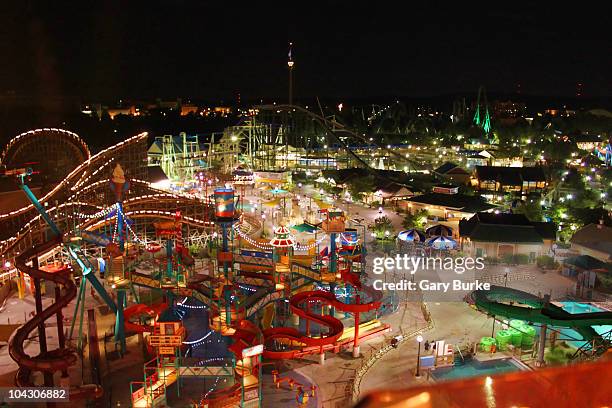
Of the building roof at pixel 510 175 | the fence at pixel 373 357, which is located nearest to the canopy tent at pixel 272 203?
the fence at pixel 373 357

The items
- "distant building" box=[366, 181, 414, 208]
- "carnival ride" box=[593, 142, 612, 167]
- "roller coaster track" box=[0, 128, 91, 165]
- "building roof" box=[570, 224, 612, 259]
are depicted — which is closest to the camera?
"building roof" box=[570, 224, 612, 259]

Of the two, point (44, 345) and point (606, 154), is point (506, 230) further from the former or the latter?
point (606, 154)

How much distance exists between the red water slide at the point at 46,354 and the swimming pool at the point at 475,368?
711 cm

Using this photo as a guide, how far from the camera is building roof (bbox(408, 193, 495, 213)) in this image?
25562 mm

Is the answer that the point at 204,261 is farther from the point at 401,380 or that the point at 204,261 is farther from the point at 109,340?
the point at 401,380

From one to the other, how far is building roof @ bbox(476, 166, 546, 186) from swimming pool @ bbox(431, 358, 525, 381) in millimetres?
24166

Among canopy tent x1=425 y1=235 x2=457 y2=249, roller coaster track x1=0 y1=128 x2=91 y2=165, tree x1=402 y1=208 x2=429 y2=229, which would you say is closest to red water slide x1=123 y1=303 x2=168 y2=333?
canopy tent x1=425 y1=235 x2=457 y2=249

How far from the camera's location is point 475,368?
1200 centimetres

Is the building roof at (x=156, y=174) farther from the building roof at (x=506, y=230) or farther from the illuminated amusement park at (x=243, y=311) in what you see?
the building roof at (x=506, y=230)

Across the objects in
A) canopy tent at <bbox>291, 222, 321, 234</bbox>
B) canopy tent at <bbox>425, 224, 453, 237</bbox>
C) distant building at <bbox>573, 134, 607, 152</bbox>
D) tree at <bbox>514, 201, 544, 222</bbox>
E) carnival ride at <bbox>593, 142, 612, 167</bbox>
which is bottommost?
canopy tent at <bbox>291, 222, 321, 234</bbox>

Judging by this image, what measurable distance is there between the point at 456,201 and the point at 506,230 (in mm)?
6366

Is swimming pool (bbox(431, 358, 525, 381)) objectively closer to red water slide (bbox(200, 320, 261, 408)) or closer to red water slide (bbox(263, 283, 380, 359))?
red water slide (bbox(263, 283, 380, 359))

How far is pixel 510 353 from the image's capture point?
500 inches

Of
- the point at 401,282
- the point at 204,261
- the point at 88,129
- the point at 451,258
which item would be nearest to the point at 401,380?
the point at 401,282
